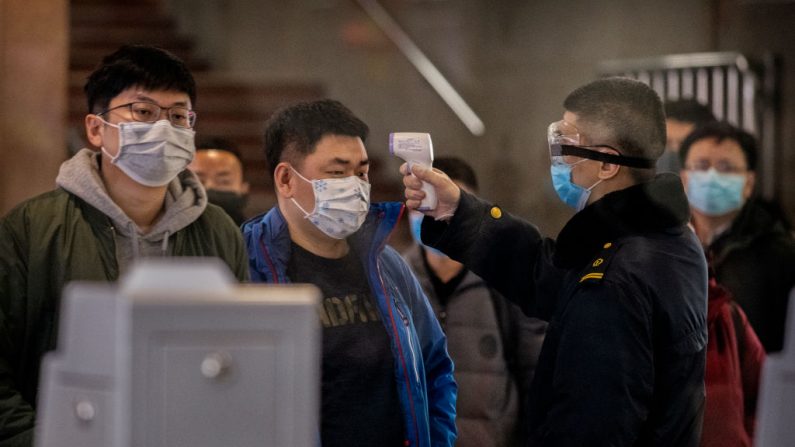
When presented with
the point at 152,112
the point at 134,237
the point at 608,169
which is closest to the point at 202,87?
the point at 152,112

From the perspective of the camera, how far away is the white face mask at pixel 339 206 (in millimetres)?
3354

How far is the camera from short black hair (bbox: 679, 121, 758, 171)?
509 cm

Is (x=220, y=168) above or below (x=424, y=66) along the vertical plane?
below

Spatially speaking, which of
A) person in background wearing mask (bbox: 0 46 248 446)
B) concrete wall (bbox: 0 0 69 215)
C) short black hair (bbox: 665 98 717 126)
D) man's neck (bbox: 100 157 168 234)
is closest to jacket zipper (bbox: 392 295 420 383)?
person in background wearing mask (bbox: 0 46 248 446)

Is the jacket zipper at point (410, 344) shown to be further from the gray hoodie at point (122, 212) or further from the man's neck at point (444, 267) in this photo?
the man's neck at point (444, 267)

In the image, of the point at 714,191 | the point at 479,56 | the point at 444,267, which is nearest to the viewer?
the point at 444,267

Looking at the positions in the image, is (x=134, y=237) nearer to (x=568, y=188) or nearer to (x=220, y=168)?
(x=568, y=188)

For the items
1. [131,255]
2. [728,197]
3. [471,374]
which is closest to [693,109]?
[728,197]

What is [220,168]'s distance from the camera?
4.99 meters

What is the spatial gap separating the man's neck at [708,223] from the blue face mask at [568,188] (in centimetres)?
184

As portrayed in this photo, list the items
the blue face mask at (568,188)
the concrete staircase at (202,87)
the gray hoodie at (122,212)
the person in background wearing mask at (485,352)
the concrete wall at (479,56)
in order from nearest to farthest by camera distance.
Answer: the gray hoodie at (122,212) → the blue face mask at (568,188) → the person in background wearing mask at (485,352) → the concrete staircase at (202,87) → the concrete wall at (479,56)

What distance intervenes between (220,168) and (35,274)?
211cm

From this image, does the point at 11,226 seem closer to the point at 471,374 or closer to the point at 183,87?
the point at 183,87

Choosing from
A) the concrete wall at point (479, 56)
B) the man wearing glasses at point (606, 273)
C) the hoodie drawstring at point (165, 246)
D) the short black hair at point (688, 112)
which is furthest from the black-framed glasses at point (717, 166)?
the concrete wall at point (479, 56)
